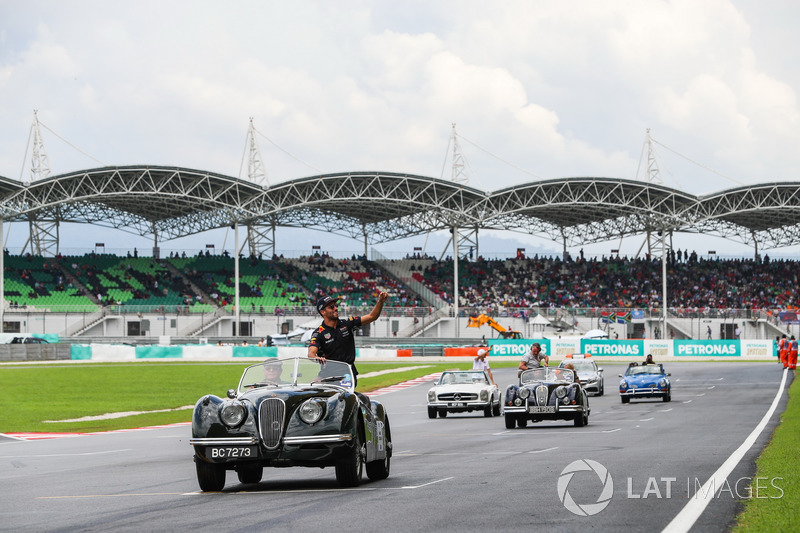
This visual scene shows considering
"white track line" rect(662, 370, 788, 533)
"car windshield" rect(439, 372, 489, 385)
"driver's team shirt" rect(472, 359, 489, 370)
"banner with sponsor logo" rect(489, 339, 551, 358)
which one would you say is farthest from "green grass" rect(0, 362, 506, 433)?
"white track line" rect(662, 370, 788, 533)

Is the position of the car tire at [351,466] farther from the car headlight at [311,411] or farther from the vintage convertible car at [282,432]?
the car headlight at [311,411]

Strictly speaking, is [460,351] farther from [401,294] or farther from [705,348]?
[401,294]

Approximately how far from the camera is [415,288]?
86.7 meters

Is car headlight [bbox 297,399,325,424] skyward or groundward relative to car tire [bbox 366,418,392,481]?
skyward

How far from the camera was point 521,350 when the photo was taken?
66.1 metres

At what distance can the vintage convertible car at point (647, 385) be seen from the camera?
107 feet

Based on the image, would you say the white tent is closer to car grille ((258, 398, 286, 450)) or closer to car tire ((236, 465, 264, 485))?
car tire ((236, 465, 264, 485))

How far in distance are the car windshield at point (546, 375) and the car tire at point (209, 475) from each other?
12463 millimetres

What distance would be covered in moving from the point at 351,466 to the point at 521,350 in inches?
2211

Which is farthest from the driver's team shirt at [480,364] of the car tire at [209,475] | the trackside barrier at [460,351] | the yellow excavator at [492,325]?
the yellow excavator at [492,325]

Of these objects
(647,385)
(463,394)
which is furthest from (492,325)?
(463,394)

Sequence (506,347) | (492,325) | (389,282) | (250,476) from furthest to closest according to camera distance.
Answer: (389,282), (492,325), (506,347), (250,476)

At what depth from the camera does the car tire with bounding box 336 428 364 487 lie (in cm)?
1055

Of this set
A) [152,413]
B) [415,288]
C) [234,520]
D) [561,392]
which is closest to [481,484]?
[234,520]
